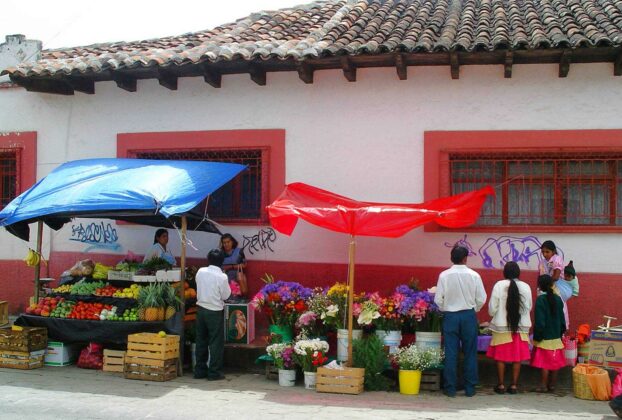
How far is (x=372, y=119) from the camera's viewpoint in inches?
417

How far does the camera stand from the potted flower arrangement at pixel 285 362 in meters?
8.84

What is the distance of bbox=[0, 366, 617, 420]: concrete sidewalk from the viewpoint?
24.4ft

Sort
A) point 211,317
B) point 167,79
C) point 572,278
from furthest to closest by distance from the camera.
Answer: point 167,79
point 572,278
point 211,317

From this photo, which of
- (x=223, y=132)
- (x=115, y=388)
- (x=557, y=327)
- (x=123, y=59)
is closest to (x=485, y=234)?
(x=557, y=327)

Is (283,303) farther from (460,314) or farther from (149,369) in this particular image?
(460,314)

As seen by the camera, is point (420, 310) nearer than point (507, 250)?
Yes

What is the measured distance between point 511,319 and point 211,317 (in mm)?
3860

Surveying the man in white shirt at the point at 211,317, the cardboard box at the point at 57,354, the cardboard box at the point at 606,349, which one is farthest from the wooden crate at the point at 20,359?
the cardboard box at the point at 606,349

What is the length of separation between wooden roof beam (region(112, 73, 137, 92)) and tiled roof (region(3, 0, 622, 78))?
270 mm

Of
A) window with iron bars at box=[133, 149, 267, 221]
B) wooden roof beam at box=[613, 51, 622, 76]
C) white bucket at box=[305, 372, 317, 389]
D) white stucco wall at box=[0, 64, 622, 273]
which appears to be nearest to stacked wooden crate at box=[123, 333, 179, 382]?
white bucket at box=[305, 372, 317, 389]

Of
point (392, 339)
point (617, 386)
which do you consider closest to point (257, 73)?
point (392, 339)

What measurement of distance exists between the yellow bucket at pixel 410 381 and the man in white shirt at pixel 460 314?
363mm

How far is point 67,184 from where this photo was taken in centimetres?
993

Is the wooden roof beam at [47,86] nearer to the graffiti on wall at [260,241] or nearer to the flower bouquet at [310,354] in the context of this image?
the graffiti on wall at [260,241]
